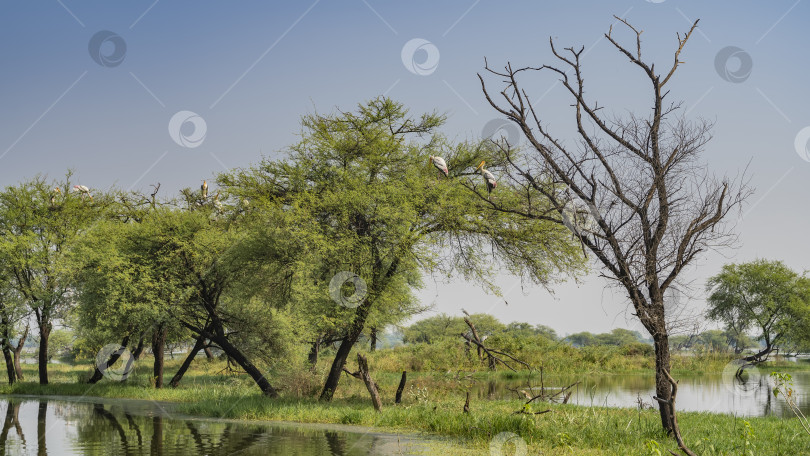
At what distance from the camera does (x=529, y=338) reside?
138ft

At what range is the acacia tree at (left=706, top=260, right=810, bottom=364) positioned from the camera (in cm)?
5225

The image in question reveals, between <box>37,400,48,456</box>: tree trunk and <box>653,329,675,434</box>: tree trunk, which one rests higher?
<box>653,329,675,434</box>: tree trunk

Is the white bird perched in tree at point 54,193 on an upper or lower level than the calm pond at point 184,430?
upper

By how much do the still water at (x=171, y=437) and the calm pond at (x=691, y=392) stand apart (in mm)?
6249

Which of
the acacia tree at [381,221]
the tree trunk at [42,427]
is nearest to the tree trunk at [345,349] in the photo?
the acacia tree at [381,221]

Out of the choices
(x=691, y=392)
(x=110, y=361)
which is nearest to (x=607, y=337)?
(x=691, y=392)

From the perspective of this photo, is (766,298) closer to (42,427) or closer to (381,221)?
(381,221)

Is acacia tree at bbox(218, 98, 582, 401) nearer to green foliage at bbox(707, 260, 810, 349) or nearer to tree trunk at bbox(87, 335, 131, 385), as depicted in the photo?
tree trunk at bbox(87, 335, 131, 385)

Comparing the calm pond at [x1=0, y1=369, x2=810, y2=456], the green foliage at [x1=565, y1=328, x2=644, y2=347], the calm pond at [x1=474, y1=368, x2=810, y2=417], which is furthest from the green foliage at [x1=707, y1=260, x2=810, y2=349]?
the green foliage at [x1=565, y1=328, x2=644, y2=347]

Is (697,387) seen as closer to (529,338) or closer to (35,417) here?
(529,338)

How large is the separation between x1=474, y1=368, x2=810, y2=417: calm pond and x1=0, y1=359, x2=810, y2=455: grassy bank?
2286mm

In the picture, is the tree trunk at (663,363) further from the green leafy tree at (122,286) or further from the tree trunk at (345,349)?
the green leafy tree at (122,286)

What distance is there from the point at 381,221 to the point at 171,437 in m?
9.75

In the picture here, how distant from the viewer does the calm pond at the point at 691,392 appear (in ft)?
73.0
